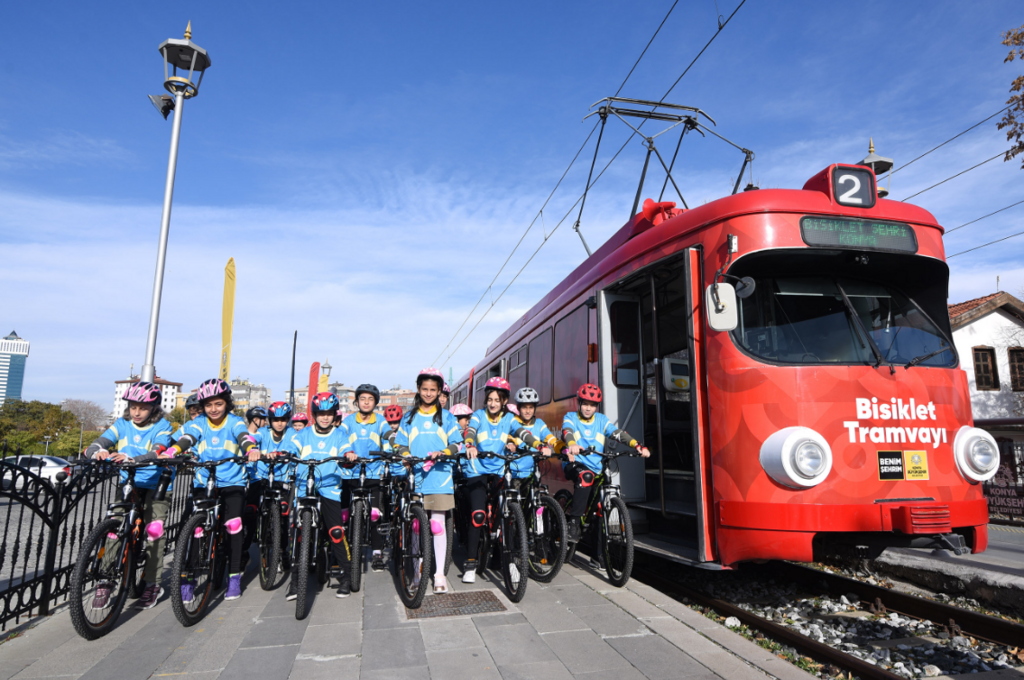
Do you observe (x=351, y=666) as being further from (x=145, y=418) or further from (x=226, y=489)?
(x=145, y=418)

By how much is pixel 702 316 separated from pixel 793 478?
4.96ft

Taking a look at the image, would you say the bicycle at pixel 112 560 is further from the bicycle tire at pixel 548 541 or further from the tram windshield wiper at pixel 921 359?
the tram windshield wiper at pixel 921 359

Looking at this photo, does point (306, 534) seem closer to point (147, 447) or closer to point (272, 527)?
point (272, 527)

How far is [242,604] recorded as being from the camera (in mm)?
5672

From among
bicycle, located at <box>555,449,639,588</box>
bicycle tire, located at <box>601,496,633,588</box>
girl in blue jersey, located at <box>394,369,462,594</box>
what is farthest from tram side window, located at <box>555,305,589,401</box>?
girl in blue jersey, located at <box>394,369,462,594</box>

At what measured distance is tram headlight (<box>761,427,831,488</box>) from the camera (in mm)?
4902

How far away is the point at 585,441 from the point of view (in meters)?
6.49

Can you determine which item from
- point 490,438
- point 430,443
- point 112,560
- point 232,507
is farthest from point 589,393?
point 112,560

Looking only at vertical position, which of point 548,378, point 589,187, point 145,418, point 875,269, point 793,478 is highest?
point 589,187

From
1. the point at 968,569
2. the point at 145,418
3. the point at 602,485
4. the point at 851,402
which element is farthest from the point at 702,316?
the point at 145,418

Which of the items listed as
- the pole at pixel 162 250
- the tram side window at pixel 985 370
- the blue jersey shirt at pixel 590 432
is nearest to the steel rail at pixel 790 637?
the blue jersey shirt at pixel 590 432

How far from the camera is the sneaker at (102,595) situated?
188 inches

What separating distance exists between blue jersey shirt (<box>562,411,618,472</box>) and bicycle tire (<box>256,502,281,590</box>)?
2.78m

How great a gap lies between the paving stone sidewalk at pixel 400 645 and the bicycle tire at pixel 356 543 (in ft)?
0.68
